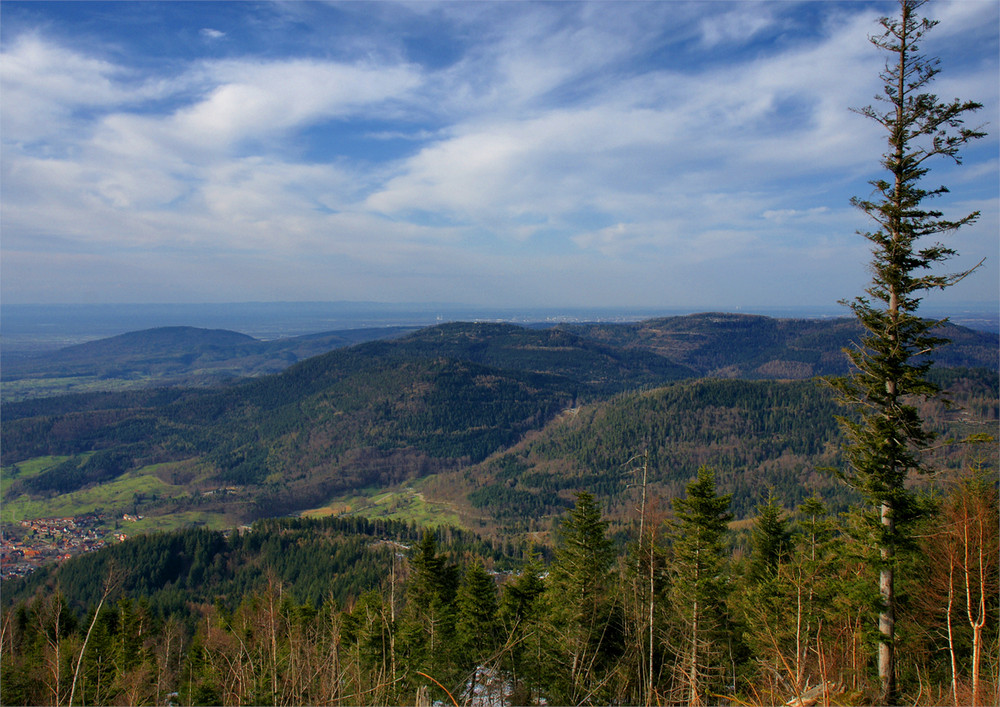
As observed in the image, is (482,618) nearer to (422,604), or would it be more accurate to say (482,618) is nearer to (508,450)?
(422,604)

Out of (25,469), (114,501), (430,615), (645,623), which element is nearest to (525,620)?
(430,615)

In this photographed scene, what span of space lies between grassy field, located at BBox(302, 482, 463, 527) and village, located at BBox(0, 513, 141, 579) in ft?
126

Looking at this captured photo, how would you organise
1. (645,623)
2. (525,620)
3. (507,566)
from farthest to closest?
(507,566) → (525,620) → (645,623)

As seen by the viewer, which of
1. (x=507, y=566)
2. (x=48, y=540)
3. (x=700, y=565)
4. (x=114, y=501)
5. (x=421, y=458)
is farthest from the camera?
(x=421, y=458)

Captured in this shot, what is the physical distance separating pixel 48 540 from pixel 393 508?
6594 centimetres

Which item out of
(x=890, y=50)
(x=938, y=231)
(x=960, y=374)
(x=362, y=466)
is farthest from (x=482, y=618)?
(x=960, y=374)

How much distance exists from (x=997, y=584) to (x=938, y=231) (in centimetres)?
1050

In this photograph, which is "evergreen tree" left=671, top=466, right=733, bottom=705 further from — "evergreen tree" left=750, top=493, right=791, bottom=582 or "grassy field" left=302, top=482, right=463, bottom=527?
"grassy field" left=302, top=482, right=463, bottom=527

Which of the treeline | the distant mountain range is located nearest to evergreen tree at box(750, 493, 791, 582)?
the treeline

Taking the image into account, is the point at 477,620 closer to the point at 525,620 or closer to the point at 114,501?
the point at 525,620

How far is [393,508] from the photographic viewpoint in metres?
127

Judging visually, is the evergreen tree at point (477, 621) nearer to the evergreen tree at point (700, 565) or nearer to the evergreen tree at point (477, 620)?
the evergreen tree at point (477, 620)

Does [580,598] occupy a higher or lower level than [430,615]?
higher

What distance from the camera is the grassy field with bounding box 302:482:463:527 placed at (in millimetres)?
117875
